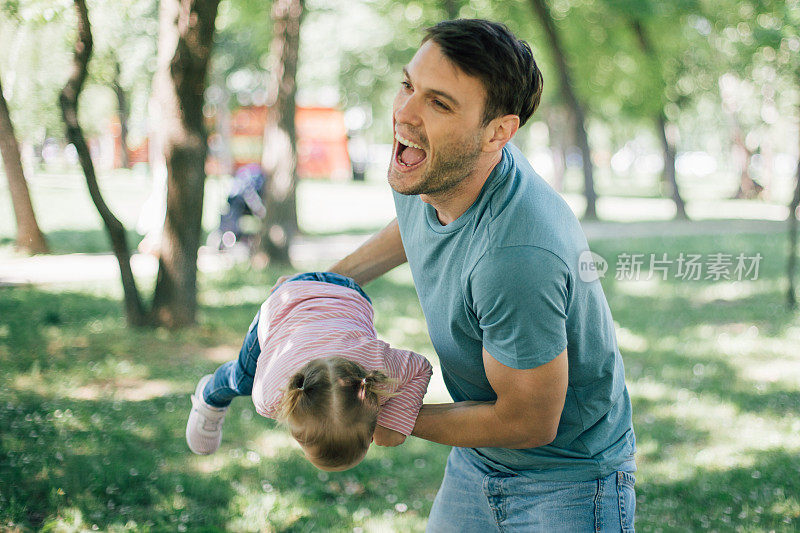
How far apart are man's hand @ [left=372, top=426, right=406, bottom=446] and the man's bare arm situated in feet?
0.20

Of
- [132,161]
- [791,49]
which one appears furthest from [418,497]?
[132,161]

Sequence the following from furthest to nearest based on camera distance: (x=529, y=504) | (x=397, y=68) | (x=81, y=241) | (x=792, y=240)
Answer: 1. (x=397, y=68)
2. (x=81, y=241)
3. (x=792, y=240)
4. (x=529, y=504)

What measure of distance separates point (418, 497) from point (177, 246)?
410cm

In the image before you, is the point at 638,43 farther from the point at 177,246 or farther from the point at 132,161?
the point at 132,161

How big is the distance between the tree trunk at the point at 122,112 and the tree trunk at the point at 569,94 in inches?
388

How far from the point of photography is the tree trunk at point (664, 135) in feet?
67.4

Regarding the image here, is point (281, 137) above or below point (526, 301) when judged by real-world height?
below

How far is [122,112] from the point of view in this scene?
18.8 metres

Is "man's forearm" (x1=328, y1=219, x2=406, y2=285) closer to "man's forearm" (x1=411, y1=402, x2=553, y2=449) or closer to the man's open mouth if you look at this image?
the man's open mouth

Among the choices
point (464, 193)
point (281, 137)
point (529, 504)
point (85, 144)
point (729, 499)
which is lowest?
point (281, 137)

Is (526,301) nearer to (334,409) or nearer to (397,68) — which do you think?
(334,409)

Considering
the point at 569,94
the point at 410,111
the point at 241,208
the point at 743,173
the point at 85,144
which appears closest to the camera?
the point at 410,111

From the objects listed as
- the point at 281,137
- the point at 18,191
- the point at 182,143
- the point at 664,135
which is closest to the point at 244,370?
the point at 18,191

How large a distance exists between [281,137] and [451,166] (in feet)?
32.0
